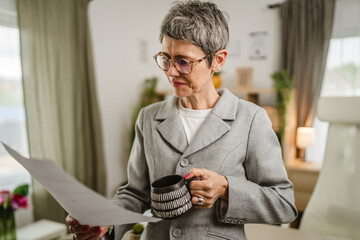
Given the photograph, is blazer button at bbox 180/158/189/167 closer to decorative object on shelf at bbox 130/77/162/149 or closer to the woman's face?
the woman's face

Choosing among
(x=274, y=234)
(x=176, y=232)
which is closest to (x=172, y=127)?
(x=176, y=232)

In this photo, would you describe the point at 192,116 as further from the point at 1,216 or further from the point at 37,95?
the point at 37,95

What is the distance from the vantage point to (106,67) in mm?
2971

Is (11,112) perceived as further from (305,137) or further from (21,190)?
(305,137)

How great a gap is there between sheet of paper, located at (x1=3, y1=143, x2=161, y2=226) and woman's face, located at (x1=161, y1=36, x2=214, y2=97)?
0.35 metres

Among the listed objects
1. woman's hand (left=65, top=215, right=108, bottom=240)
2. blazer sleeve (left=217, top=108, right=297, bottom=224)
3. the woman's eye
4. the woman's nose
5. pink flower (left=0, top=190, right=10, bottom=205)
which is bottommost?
pink flower (left=0, top=190, right=10, bottom=205)

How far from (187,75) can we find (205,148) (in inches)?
8.2

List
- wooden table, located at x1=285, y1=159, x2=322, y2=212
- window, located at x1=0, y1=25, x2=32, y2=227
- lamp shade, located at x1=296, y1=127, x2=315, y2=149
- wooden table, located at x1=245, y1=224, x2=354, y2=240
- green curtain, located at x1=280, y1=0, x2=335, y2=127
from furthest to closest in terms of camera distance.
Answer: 1. green curtain, located at x1=280, y1=0, x2=335, y2=127
2. lamp shade, located at x1=296, y1=127, x2=315, y2=149
3. wooden table, located at x1=285, y1=159, x2=322, y2=212
4. window, located at x1=0, y1=25, x2=32, y2=227
5. wooden table, located at x1=245, y1=224, x2=354, y2=240

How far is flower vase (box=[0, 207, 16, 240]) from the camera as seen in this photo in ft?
4.97

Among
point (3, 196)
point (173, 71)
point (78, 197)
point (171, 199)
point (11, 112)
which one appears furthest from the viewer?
point (11, 112)

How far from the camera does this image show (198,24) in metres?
0.64

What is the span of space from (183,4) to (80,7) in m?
2.20

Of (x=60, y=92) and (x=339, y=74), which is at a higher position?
(x=339, y=74)

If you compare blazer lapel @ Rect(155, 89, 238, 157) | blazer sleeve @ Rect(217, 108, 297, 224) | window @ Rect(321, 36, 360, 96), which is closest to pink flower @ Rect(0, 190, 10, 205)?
blazer lapel @ Rect(155, 89, 238, 157)
